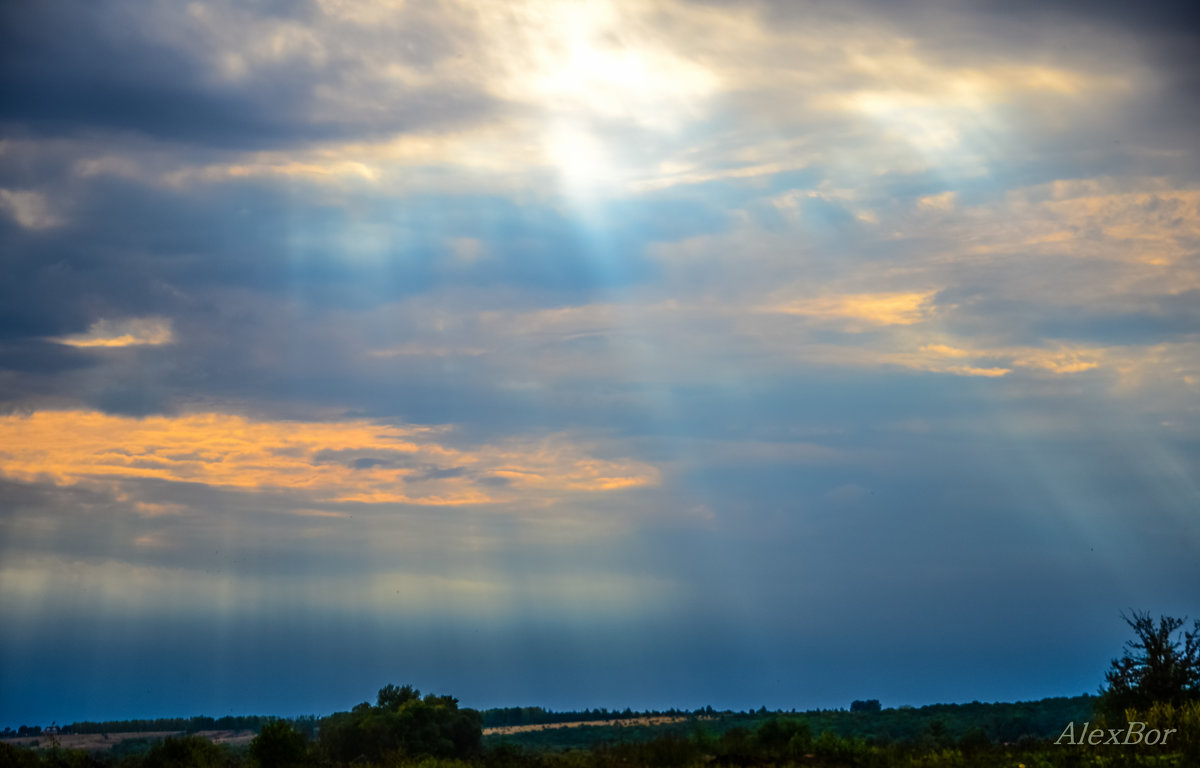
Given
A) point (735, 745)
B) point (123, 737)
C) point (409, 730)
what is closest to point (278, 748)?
point (409, 730)

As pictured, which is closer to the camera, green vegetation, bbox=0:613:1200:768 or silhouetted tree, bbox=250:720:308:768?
green vegetation, bbox=0:613:1200:768

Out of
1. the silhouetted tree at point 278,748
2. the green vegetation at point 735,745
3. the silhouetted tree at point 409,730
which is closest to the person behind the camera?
the green vegetation at point 735,745

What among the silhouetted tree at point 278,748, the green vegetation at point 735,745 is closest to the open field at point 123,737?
the green vegetation at point 735,745

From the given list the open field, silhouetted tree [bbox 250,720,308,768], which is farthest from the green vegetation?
the open field

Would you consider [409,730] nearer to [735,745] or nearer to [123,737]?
[735,745]

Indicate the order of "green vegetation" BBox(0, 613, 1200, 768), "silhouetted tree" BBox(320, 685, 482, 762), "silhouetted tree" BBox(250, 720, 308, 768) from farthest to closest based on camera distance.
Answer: "silhouetted tree" BBox(320, 685, 482, 762) < "silhouetted tree" BBox(250, 720, 308, 768) < "green vegetation" BBox(0, 613, 1200, 768)

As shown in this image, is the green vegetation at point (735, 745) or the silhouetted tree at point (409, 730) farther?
the silhouetted tree at point (409, 730)

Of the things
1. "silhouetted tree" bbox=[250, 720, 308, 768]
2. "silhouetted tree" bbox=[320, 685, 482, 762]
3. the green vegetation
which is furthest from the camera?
"silhouetted tree" bbox=[320, 685, 482, 762]

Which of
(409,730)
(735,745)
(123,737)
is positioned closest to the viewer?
(735,745)

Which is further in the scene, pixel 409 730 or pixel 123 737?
pixel 123 737

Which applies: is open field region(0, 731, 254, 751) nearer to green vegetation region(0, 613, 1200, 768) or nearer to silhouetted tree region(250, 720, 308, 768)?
green vegetation region(0, 613, 1200, 768)

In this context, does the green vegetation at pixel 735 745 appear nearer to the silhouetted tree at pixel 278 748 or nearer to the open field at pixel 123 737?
the silhouetted tree at pixel 278 748

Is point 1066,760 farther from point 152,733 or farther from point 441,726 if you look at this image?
point 152,733

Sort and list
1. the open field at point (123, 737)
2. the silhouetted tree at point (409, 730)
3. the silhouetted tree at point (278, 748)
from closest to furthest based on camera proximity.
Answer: the silhouetted tree at point (278, 748) < the silhouetted tree at point (409, 730) < the open field at point (123, 737)
